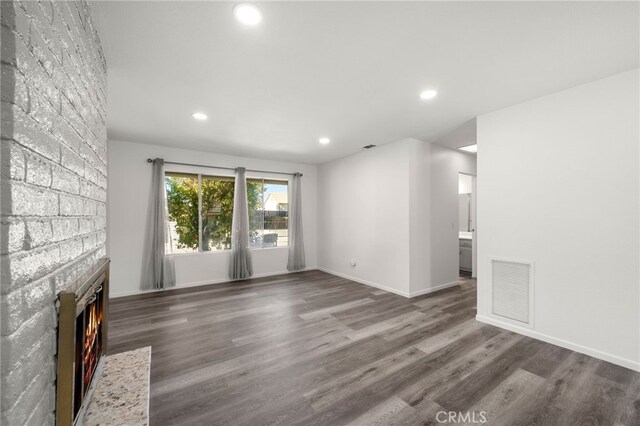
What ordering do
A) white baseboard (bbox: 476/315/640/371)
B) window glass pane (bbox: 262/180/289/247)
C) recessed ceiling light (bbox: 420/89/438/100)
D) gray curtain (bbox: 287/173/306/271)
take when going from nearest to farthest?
white baseboard (bbox: 476/315/640/371) → recessed ceiling light (bbox: 420/89/438/100) → window glass pane (bbox: 262/180/289/247) → gray curtain (bbox: 287/173/306/271)

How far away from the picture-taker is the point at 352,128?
12.1ft

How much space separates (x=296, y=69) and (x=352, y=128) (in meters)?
1.64

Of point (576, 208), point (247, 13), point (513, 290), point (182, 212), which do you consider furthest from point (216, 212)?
point (576, 208)

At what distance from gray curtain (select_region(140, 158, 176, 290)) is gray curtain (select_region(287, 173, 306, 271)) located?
2415 millimetres

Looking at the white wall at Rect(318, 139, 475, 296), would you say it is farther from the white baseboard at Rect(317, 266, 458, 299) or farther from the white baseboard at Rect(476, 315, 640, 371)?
the white baseboard at Rect(476, 315, 640, 371)

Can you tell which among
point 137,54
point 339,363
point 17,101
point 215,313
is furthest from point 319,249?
point 17,101

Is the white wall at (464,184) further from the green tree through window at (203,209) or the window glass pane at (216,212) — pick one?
the window glass pane at (216,212)

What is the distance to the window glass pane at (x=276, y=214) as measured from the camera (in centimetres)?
569

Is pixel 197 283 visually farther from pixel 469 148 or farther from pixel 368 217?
pixel 469 148

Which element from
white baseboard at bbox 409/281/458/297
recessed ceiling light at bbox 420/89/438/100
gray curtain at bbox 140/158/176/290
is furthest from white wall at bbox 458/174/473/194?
gray curtain at bbox 140/158/176/290

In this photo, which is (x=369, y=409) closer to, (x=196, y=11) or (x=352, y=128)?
(x=196, y=11)

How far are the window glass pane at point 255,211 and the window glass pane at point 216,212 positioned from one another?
39 cm

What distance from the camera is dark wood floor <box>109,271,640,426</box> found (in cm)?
173

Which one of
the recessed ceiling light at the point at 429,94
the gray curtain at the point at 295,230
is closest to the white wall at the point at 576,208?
the recessed ceiling light at the point at 429,94
